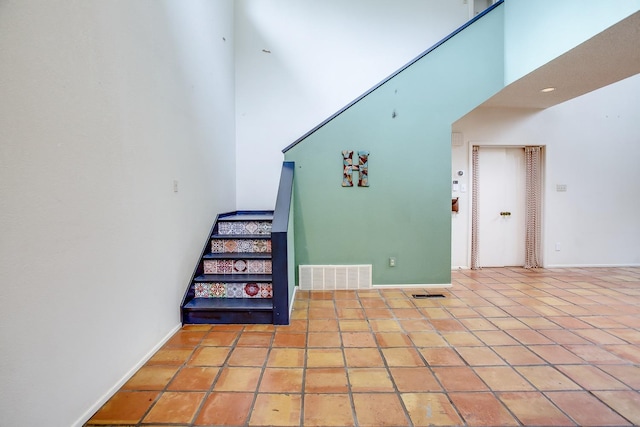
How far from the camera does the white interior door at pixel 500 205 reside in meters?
4.80

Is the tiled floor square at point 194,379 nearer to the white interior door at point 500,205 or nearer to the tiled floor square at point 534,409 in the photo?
A: the tiled floor square at point 534,409

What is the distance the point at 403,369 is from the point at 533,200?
4.25m

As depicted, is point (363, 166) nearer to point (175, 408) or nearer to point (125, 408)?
point (175, 408)

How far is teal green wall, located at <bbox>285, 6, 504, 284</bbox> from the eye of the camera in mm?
3641

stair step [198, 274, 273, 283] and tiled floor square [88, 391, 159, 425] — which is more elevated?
stair step [198, 274, 273, 283]

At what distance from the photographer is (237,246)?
336cm

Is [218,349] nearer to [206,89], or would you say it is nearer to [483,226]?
[206,89]

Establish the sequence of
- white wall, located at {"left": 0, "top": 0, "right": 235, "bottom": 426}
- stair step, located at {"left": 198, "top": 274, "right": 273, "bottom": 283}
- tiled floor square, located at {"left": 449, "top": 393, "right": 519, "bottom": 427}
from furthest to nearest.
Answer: stair step, located at {"left": 198, "top": 274, "right": 273, "bottom": 283}
tiled floor square, located at {"left": 449, "top": 393, "right": 519, "bottom": 427}
white wall, located at {"left": 0, "top": 0, "right": 235, "bottom": 426}

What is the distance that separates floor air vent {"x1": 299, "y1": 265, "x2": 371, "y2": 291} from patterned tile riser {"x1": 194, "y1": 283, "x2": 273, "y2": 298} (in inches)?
33.7

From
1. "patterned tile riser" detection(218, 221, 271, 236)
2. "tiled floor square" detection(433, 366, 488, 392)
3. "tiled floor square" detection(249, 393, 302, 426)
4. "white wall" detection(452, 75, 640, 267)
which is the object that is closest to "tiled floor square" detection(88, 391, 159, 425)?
"tiled floor square" detection(249, 393, 302, 426)

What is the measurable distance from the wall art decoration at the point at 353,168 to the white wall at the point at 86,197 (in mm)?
1865

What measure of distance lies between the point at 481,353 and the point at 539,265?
361cm

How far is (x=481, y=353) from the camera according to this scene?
7.24 feet

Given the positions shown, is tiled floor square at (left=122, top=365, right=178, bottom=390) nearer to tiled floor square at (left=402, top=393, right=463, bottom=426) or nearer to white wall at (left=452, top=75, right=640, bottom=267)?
tiled floor square at (left=402, top=393, right=463, bottom=426)
